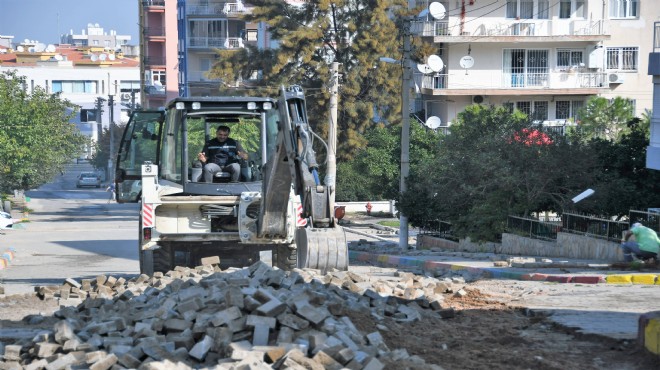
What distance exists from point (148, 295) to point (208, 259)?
4062 mm

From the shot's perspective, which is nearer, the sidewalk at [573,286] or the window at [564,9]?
the sidewalk at [573,286]

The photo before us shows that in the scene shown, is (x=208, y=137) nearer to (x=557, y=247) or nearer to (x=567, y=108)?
(x=557, y=247)

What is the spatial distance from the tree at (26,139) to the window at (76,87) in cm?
5612

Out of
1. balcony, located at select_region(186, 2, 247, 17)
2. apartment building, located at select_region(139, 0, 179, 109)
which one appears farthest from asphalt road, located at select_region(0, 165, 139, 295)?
apartment building, located at select_region(139, 0, 179, 109)

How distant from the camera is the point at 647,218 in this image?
72.6 feet

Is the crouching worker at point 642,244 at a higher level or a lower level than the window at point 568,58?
lower

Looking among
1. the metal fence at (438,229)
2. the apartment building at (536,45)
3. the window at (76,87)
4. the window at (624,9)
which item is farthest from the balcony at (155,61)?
the metal fence at (438,229)

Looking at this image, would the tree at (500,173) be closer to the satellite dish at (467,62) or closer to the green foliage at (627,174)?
the green foliage at (627,174)

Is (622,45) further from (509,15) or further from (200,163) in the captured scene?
(200,163)

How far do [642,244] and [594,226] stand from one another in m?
3.69

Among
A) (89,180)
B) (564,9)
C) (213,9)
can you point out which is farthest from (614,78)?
(89,180)

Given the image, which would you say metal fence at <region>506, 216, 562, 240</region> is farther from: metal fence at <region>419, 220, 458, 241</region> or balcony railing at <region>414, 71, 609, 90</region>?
balcony railing at <region>414, 71, 609, 90</region>

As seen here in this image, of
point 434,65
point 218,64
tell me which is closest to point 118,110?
point 218,64

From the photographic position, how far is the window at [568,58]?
2041 inches
